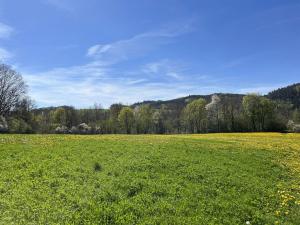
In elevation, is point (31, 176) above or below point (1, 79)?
below

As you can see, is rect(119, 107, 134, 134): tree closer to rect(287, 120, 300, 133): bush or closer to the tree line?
the tree line

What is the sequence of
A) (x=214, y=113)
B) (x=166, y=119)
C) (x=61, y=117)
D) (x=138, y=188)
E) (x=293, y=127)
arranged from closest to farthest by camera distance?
(x=138, y=188)
(x=293, y=127)
(x=214, y=113)
(x=61, y=117)
(x=166, y=119)

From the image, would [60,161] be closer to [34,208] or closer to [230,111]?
[34,208]

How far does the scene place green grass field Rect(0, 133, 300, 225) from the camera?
1462 cm

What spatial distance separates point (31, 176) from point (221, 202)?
10.4m

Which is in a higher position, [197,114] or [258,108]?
[258,108]

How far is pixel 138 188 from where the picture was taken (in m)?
18.1

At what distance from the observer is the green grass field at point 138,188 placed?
14617mm

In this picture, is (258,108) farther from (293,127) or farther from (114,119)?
(114,119)

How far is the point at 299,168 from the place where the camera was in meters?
28.1

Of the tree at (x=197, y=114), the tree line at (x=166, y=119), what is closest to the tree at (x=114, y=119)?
the tree line at (x=166, y=119)

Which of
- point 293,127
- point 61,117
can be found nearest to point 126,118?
point 61,117

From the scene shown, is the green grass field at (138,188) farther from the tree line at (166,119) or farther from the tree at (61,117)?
the tree at (61,117)

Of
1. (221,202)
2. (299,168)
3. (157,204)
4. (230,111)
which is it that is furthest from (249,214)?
(230,111)
